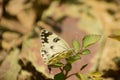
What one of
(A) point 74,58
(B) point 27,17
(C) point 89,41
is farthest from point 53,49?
(B) point 27,17

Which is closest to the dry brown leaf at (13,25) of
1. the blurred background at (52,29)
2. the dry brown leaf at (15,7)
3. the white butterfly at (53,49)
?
the blurred background at (52,29)

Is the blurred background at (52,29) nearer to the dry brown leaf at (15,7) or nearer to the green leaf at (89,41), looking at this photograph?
the dry brown leaf at (15,7)

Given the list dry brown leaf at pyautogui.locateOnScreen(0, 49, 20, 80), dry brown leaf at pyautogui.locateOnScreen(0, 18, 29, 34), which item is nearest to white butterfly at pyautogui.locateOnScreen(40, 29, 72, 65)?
dry brown leaf at pyautogui.locateOnScreen(0, 49, 20, 80)

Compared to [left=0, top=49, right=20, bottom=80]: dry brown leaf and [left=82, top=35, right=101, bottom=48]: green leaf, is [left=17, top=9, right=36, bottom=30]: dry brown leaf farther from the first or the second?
[left=82, top=35, right=101, bottom=48]: green leaf

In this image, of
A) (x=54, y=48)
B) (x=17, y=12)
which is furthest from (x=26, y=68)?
(x=17, y=12)

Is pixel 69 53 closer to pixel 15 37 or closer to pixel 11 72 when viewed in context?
pixel 11 72

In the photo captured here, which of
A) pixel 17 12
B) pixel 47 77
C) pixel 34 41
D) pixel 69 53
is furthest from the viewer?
pixel 17 12
